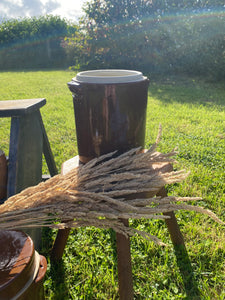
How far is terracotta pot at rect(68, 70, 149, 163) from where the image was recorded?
1.25 meters

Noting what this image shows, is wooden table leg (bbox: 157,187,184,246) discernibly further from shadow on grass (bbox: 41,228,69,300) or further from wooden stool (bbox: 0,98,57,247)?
wooden stool (bbox: 0,98,57,247)

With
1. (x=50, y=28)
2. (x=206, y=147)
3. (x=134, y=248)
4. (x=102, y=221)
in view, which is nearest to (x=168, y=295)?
(x=134, y=248)

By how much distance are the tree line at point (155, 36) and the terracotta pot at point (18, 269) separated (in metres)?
8.97

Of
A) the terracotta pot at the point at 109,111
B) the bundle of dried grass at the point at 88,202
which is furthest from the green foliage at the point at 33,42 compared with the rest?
the bundle of dried grass at the point at 88,202

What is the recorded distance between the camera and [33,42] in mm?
19500

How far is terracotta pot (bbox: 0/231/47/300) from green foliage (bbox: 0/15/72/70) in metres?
17.0

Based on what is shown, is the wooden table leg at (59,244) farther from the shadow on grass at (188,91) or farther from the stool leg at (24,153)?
the shadow on grass at (188,91)

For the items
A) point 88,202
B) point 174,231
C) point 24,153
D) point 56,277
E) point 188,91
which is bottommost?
point 56,277

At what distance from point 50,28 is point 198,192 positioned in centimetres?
2182

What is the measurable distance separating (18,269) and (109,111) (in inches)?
32.3

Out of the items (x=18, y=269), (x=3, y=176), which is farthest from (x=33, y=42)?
(x=18, y=269)

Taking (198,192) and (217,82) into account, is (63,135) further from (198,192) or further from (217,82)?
(217,82)

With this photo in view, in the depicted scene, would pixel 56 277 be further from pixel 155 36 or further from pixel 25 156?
pixel 155 36

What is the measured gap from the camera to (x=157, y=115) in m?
5.31
